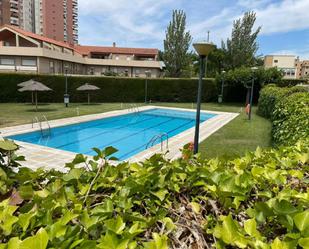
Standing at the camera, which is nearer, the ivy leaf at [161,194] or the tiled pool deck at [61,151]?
the ivy leaf at [161,194]

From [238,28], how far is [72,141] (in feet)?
101

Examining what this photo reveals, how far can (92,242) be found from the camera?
90 cm

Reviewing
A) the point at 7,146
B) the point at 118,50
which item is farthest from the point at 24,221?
the point at 118,50

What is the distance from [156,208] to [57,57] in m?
42.5

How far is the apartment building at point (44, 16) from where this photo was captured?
269ft

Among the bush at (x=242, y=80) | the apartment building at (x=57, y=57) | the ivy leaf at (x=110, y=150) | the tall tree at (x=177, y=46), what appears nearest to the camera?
the ivy leaf at (x=110, y=150)

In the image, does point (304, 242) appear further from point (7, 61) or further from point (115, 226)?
point (7, 61)

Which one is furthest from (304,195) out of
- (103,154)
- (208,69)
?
(208,69)

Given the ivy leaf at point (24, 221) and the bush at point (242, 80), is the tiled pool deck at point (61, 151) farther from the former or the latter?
the bush at point (242, 80)

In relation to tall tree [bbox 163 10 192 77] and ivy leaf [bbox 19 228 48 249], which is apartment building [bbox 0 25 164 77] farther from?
ivy leaf [bbox 19 228 48 249]

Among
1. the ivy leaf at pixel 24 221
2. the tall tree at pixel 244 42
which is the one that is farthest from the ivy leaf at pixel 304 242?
the tall tree at pixel 244 42

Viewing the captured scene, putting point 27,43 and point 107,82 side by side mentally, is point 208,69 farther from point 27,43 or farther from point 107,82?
point 27,43

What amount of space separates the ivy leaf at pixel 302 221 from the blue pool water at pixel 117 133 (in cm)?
856

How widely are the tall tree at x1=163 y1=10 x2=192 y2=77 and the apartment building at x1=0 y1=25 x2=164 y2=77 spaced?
250 inches
